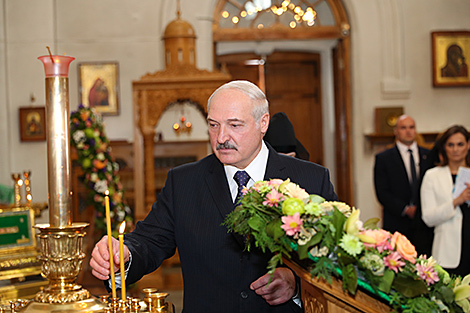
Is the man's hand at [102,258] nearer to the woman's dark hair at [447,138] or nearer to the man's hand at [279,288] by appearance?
the man's hand at [279,288]

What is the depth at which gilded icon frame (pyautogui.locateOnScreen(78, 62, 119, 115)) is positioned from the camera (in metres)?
11.3

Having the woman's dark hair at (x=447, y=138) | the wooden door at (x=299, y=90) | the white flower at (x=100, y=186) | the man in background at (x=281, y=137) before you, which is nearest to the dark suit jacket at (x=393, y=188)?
the woman's dark hair at (x=447, y=138)

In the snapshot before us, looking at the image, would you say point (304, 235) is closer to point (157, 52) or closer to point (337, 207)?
point (337, 207)

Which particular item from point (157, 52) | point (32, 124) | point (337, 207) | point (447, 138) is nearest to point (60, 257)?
point (337, 207)

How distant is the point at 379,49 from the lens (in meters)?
11.5

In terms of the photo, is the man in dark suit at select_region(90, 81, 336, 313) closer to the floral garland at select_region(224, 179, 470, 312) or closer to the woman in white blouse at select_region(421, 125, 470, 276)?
the floral garland at select_region(224, 179, 470, 312)

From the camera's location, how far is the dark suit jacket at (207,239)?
2.72 m

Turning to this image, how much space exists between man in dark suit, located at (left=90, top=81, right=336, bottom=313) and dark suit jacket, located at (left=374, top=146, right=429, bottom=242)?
490 cm

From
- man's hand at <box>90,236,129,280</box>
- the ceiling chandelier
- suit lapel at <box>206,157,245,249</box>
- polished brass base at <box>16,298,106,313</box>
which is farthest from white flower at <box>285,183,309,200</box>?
the ceiling chandelier

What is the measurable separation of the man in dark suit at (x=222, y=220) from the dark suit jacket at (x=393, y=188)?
4901mm

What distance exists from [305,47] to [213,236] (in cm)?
1095

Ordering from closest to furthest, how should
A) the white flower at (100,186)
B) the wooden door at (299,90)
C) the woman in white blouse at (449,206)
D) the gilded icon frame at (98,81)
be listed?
the woman in white blouse at (449,206) → the white flower at (100,186) → the gilded icon frame at (98,81) → the wooden door at (299,90)

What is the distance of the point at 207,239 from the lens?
2799mm

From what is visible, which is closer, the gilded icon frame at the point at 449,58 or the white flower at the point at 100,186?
the white flower at the point at 100,186
